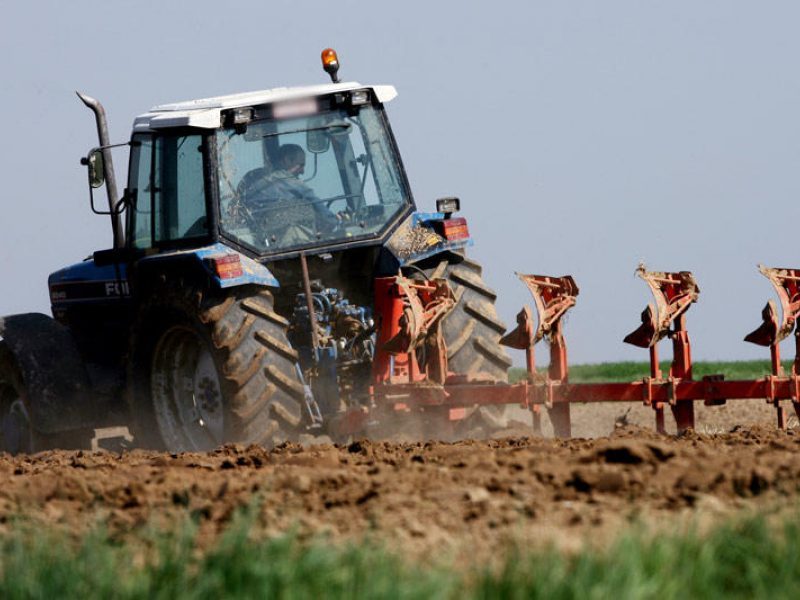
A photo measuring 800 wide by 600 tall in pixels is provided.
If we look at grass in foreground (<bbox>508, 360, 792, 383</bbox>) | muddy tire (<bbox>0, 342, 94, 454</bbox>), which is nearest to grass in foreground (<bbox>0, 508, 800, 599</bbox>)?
muddy tire (<bbox>0, 342, 94, 454</bbox>)

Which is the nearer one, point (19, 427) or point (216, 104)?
point (216, 104)

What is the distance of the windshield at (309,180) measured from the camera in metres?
9.46

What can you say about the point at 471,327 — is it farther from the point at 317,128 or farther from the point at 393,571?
the point at 393,571

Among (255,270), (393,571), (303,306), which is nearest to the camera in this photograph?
(393,571)

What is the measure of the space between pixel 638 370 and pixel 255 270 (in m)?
10.6

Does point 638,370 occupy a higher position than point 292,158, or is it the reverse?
point 292,158

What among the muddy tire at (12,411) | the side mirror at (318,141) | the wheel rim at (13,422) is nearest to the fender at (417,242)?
the side mirror at (318,141)

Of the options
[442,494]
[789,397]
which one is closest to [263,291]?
[789,397]

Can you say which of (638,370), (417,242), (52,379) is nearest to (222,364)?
(417,242)

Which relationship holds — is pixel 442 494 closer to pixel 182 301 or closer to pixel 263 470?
pixel 263 470

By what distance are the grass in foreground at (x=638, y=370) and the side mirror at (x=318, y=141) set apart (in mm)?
7537

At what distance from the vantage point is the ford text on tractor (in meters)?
8.98

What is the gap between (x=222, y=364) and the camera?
9.04 metres

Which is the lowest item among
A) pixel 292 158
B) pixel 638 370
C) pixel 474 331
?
pixel 638 370
